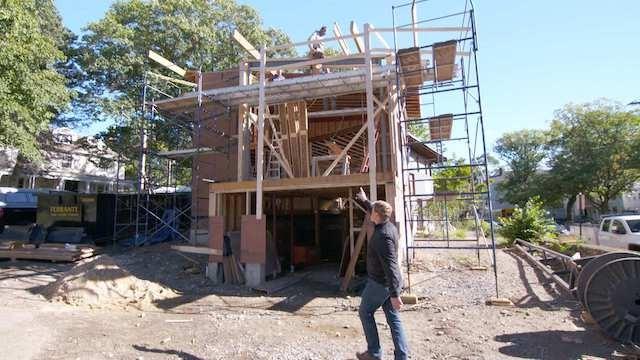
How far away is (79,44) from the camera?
20.7 meters

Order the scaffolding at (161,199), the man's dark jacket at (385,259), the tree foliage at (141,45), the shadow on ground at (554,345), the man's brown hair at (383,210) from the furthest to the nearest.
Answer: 1. the tree foliage at (141,45)
2. the scaffolding at (161,199)
3. the shadow on ground at (554,345)
4. the man's brown hair at (383,210)
5. the man's dark jacket at (385,259)

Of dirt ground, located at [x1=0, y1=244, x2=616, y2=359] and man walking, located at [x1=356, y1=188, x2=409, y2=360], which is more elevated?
man walking, located at [x1=356, y1=188, x2=409, y2=360]

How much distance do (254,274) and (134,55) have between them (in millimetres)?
15364

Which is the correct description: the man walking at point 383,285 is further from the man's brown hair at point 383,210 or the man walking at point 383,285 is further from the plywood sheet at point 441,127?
the plywood sheet at point 441,127

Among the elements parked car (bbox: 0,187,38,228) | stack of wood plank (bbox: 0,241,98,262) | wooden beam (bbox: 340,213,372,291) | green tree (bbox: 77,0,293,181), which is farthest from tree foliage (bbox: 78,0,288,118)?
wooden beam (bbox: 340,213,372,291)

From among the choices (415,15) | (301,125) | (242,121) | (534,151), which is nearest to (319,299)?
(301,125)

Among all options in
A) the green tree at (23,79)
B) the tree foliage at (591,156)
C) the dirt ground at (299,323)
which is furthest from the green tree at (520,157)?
the green tree at (23,79)

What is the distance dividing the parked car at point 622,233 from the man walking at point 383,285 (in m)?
11.7

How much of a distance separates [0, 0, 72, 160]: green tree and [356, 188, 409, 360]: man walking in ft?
42.9

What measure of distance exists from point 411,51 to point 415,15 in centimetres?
214

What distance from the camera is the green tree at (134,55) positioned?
19.7 meters

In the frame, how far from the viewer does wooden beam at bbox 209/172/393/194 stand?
31.3 feet

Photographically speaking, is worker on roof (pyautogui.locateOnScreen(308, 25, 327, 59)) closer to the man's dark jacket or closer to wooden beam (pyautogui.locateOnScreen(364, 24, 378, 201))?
wooden beam (pyautogui.locateOnScreen(364, 24, 378, 201))

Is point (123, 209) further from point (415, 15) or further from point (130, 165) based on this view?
point (415, 15)
